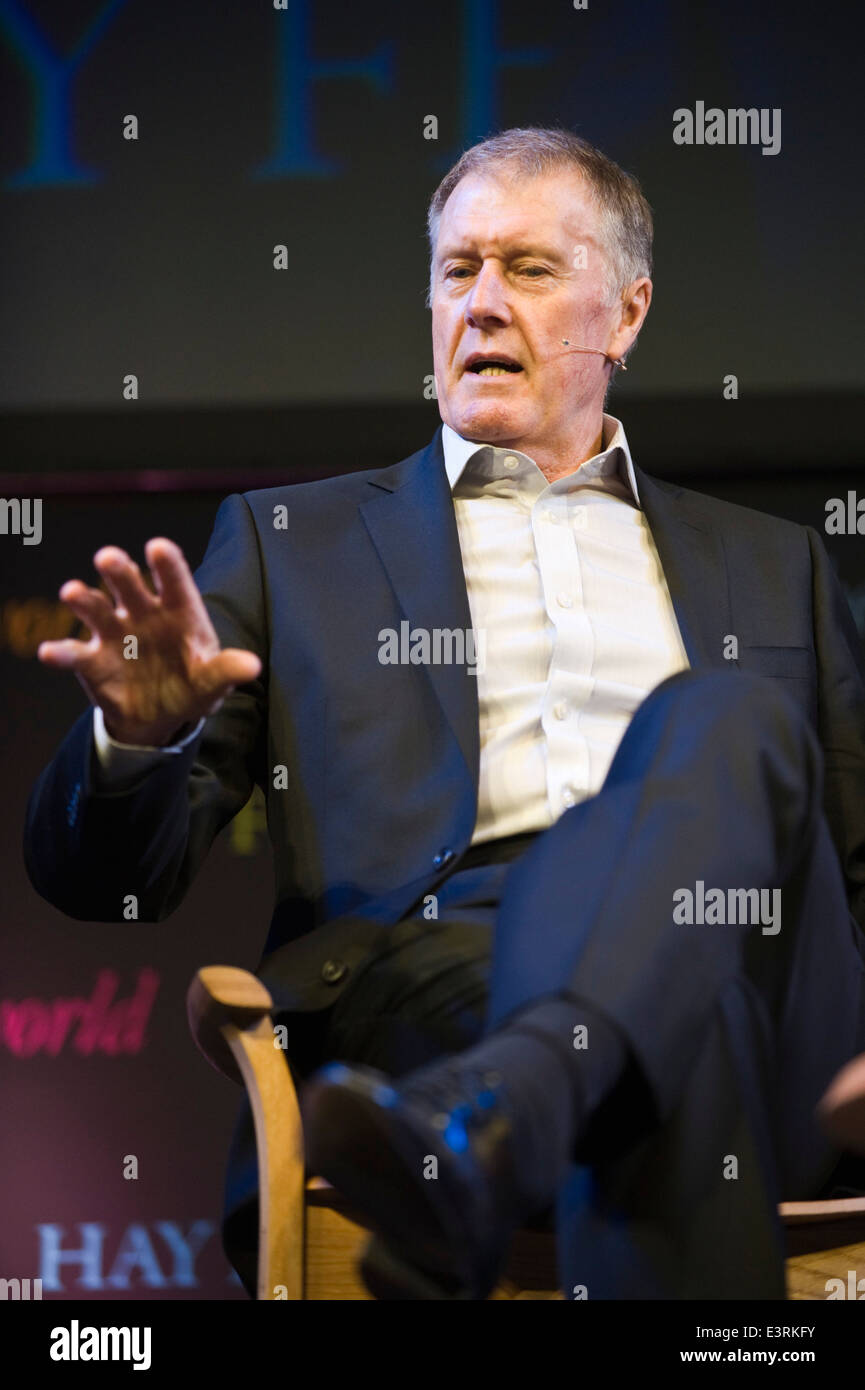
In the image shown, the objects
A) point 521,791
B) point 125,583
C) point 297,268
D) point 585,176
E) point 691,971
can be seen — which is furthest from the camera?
point 297,268

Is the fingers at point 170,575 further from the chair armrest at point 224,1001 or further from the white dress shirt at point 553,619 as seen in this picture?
the white dress shirt at point 553,619

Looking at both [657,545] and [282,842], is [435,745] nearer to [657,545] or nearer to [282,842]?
[282,842]

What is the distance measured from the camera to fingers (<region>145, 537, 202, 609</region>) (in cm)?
127

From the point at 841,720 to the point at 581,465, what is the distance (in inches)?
17.3

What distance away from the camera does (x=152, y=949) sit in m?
2.35

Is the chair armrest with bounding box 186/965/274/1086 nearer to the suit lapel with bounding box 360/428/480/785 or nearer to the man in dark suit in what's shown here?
the man in dark suit

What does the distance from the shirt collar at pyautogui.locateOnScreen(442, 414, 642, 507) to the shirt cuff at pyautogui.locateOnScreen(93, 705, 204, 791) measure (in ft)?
2.03

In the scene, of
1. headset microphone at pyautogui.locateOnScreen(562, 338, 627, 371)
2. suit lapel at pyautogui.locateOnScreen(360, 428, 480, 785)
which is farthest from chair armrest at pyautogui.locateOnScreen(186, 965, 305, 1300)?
headset microphone at pyautogui.locateOnScreen(562, 338, 627, 371)

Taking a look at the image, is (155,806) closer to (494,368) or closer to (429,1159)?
(429,1159)

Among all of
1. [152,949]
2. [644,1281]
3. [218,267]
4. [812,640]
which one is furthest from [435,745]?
[218,267]

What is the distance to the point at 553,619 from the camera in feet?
5.71

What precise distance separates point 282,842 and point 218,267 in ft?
3.64

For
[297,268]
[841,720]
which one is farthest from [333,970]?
[297,268]

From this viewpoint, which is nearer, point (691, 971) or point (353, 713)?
point (691, 971)
